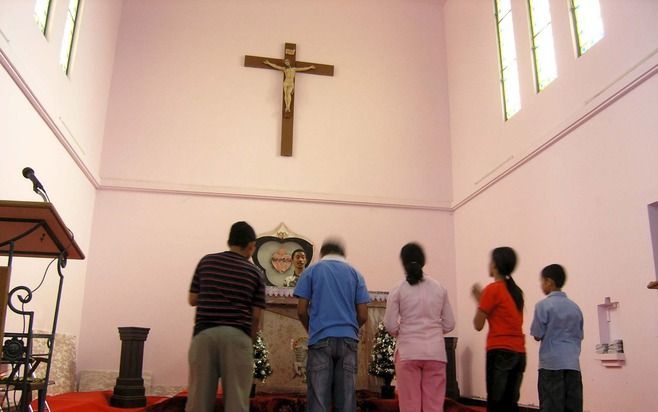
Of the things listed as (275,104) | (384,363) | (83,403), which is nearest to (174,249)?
(275,104)

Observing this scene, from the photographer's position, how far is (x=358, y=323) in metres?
3.88

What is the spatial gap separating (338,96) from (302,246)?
2.65 meters

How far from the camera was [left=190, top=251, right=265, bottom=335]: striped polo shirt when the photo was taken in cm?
322

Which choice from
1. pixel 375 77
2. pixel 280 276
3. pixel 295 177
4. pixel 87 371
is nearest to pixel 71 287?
pixel 87 371

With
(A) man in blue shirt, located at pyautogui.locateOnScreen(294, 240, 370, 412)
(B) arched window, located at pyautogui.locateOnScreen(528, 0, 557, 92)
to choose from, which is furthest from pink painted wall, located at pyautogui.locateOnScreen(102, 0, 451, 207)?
(A) man in blue shirt, located at pyautogui.locateOnScreen(294, 240, 370, 412)

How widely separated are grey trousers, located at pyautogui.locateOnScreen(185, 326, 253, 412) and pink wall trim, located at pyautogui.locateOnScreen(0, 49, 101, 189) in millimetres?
3815

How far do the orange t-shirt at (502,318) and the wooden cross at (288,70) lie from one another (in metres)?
6.16

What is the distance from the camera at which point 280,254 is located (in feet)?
30.0

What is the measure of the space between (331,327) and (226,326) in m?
0.75

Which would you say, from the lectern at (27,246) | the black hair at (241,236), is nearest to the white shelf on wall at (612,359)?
the black hair at (241,236)

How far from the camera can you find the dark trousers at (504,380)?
3.71m

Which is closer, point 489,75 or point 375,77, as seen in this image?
point 489,75

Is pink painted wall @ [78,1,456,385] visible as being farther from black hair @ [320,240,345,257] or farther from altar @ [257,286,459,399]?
black hair @ [320,240,345,257]

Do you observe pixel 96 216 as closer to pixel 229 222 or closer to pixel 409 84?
pixel 229 222
